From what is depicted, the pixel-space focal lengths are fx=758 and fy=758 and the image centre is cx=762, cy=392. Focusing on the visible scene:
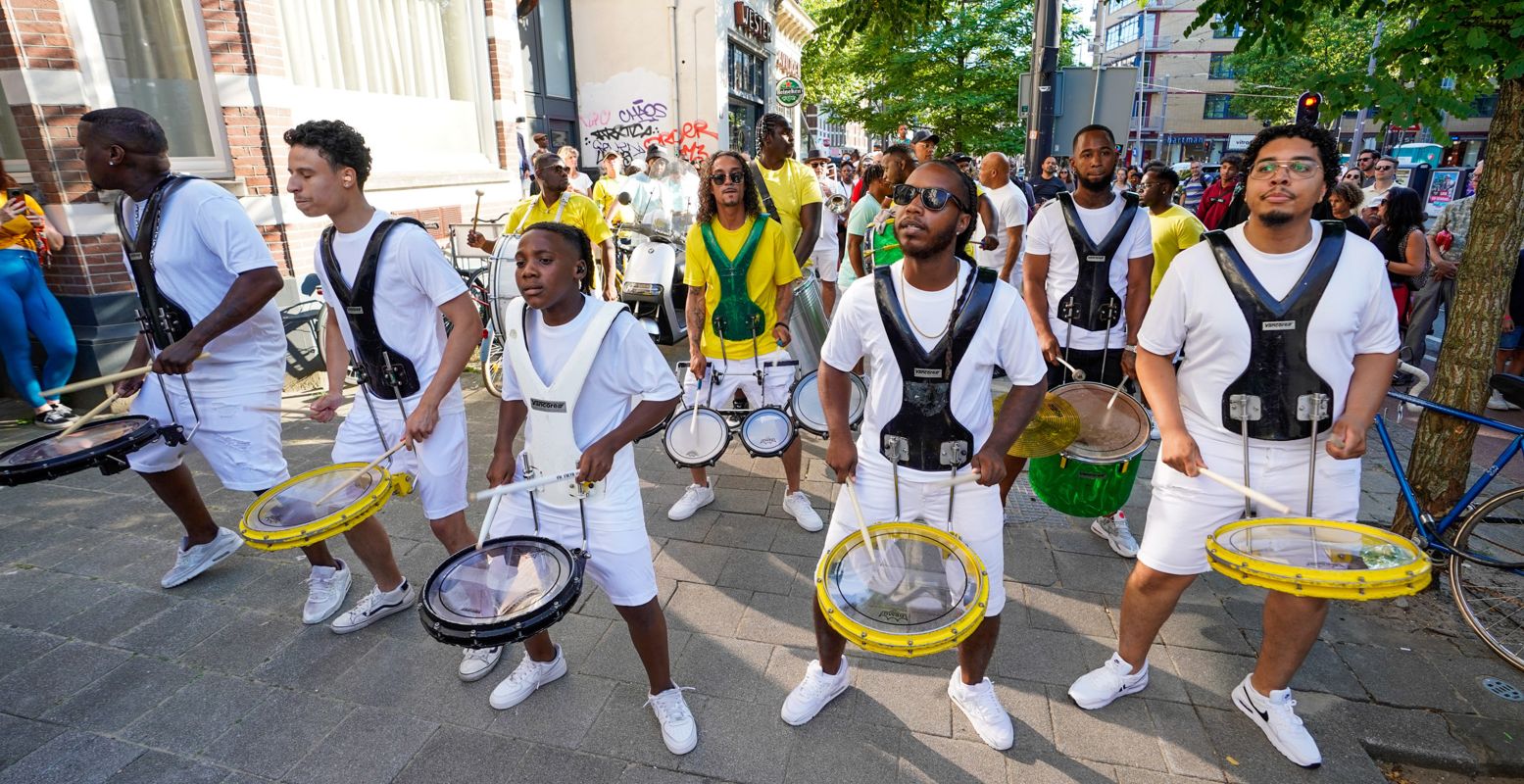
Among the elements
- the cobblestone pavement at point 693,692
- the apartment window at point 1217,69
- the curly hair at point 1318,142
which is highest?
the apartment window at point 1217,69

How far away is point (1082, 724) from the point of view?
113 inches

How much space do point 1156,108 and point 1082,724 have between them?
217 ft

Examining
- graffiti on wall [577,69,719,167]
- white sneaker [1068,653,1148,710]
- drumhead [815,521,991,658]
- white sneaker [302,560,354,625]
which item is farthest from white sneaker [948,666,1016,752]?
graffiti on wall [577,69,719,167]

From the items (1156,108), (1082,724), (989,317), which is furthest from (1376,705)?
(1156,108)

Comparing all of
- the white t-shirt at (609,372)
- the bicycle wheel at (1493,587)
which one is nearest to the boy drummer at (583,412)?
the white t-shirt at (609,372)

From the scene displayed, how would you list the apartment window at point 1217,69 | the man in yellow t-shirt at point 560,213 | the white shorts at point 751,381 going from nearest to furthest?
the white shorts at point 751,381 < the man in yellow t-shirt at point 560,213 < the apartment window at point 1217,69

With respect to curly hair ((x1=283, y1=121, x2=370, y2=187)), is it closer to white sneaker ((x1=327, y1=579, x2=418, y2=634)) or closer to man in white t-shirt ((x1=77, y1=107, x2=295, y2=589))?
man in white t-shirt ((x1=77, y1=107, x2=295, y2=589))

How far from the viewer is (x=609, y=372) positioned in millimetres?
2574

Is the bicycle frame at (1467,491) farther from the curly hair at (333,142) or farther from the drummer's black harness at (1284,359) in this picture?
the curly hair at (333,142)

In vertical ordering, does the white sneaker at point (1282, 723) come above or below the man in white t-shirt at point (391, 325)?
below

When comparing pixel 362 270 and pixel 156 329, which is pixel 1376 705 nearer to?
pixel 362 270

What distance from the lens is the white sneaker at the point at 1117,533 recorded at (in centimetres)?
415

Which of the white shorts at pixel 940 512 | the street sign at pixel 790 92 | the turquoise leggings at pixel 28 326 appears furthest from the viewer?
the street sign at pixel 790 92

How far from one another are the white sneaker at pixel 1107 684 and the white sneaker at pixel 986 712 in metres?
0.31
